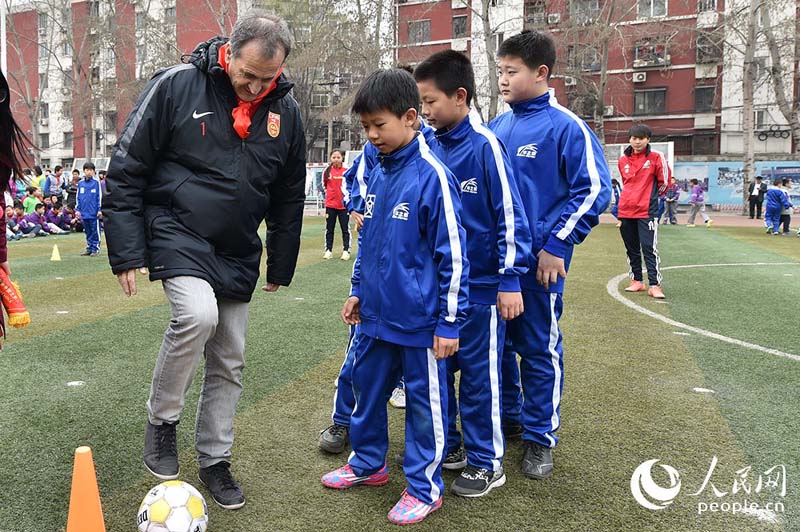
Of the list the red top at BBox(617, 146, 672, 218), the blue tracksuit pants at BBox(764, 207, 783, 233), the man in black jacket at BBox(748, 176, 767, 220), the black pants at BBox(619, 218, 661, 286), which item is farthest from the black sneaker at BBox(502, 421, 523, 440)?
the man in black jacket at BBox(748, 176, 767, 220)

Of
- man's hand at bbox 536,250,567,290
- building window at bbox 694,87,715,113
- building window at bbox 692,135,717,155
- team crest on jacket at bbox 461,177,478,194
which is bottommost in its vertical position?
man's hand at bbox 536,250,567,290

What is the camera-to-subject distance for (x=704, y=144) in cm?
4031

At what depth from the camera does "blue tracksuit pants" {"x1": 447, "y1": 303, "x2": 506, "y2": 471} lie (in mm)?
2990

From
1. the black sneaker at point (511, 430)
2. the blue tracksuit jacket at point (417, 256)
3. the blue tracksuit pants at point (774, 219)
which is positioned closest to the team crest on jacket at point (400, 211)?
the blue tracksuit jacket at point (417, 256)

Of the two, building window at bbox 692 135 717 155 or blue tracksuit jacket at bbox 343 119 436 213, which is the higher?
building window at bbox 692 135 717 155

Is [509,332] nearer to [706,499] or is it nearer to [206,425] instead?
[706,499]

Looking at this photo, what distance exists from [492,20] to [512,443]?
39.0 meters

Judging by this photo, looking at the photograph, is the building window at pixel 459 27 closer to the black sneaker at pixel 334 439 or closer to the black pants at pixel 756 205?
the black pants at pixel 756 205

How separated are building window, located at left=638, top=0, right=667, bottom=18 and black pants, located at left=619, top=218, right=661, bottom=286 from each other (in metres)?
35.1

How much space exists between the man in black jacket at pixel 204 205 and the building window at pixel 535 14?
29345mm

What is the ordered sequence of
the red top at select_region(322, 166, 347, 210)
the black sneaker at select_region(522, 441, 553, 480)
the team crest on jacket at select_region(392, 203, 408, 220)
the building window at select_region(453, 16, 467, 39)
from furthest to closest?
1. the building window at select_region(453, 16, 467, 39)
2. the red top at select_region(322, 166, 347, 210)
3. the black sneaker at select_region(522, 441, 553, 480)
4. the team crest on jacket at select_region(392, 203, 408, 220)

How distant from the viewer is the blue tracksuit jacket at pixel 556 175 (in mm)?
3191

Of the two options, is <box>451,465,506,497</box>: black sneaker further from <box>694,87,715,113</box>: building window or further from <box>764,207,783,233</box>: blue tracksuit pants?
<box>694,87,715,113</box>: building window

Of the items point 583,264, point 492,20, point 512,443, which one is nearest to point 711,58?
point 492,20
